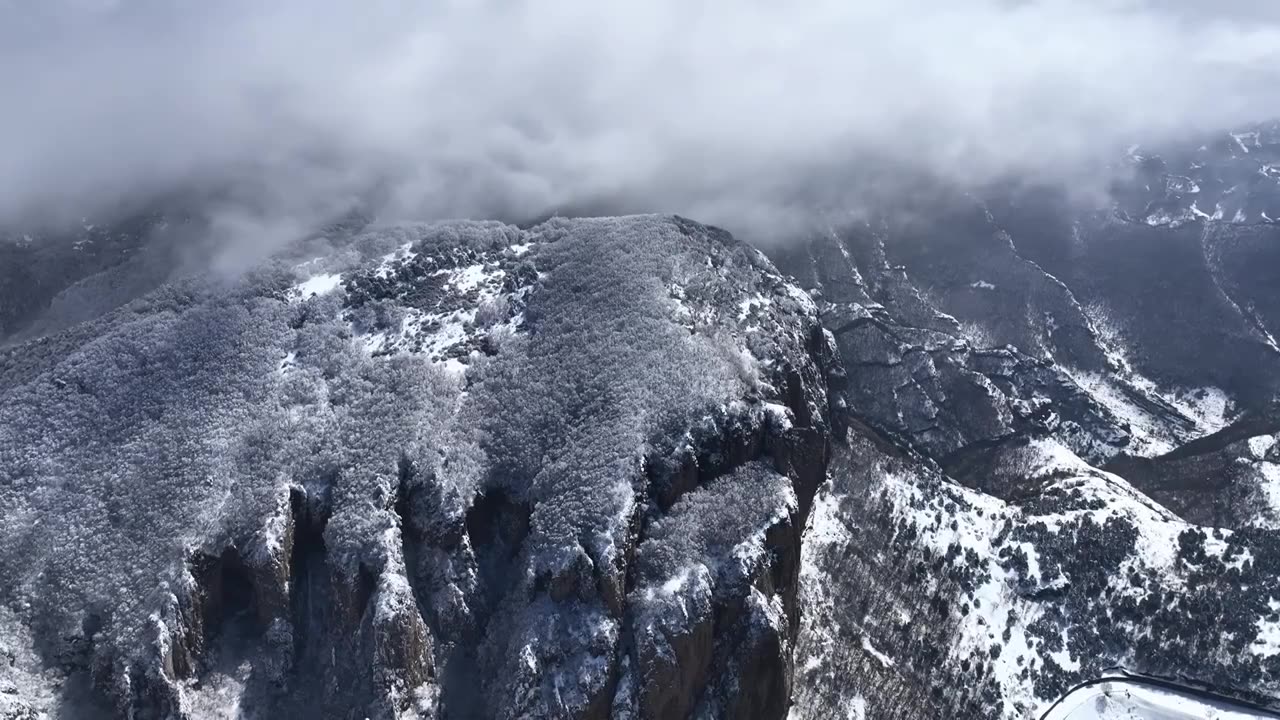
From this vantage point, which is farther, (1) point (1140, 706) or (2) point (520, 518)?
(1) point (1140, 706)

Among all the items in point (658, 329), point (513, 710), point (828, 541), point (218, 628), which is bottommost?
point (513, 710)

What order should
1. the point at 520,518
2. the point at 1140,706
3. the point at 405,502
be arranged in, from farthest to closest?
1. the point at 1140,706
2. the point at 520,518
3. the point at 405,502

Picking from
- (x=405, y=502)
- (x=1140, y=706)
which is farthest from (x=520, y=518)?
(x=1140, y=706)

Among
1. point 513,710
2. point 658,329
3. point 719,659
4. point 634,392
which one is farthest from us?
point 658,329

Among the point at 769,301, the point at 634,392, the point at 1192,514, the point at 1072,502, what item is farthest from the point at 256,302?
the point at 1192,514

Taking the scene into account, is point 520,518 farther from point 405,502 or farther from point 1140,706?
point 1140,706

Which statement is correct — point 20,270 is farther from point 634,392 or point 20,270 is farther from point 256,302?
point 634,392

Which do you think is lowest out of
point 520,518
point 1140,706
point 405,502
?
point 1140,706

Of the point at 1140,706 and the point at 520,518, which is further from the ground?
the point at 520,518

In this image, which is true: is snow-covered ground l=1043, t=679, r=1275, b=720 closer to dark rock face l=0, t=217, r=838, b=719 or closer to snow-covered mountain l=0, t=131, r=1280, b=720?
snow-covered mountain l=0, t=131, r=1280, b=720
